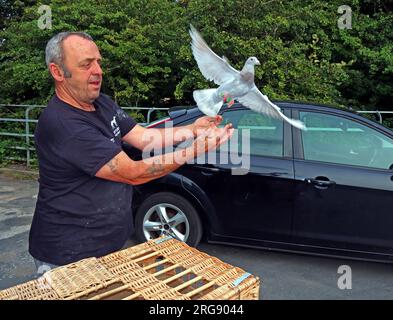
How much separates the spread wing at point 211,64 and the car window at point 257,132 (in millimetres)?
1909

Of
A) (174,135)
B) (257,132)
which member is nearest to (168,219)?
(257,132)

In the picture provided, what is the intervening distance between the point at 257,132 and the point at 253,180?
1.48ft

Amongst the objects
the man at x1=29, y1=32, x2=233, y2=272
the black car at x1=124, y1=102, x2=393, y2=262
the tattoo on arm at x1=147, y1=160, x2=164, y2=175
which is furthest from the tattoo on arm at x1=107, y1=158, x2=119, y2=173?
the black car at x1=124, y1=102, x2=393, y2=262

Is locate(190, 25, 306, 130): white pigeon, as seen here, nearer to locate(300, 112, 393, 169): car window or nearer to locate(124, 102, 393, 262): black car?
locate(124, 102, 393, 262): black car

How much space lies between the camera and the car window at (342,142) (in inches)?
148

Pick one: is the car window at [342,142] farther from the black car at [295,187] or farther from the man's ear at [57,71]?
the man's ear at [57,71]

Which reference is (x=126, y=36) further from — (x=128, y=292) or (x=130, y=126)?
(x=128, y=292)

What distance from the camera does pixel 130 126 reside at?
2367mm

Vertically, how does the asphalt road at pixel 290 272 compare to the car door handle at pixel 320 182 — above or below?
below

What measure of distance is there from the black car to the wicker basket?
1.94 meters

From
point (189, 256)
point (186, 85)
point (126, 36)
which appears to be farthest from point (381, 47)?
point (189, 256)

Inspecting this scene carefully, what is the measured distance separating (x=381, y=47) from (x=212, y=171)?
253 inches

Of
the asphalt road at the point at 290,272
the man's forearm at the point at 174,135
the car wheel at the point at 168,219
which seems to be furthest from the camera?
the car wheel at the point at 168,219

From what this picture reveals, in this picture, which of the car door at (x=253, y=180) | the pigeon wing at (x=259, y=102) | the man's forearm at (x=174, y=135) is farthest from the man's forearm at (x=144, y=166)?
the car door at (x=253, y=180)
